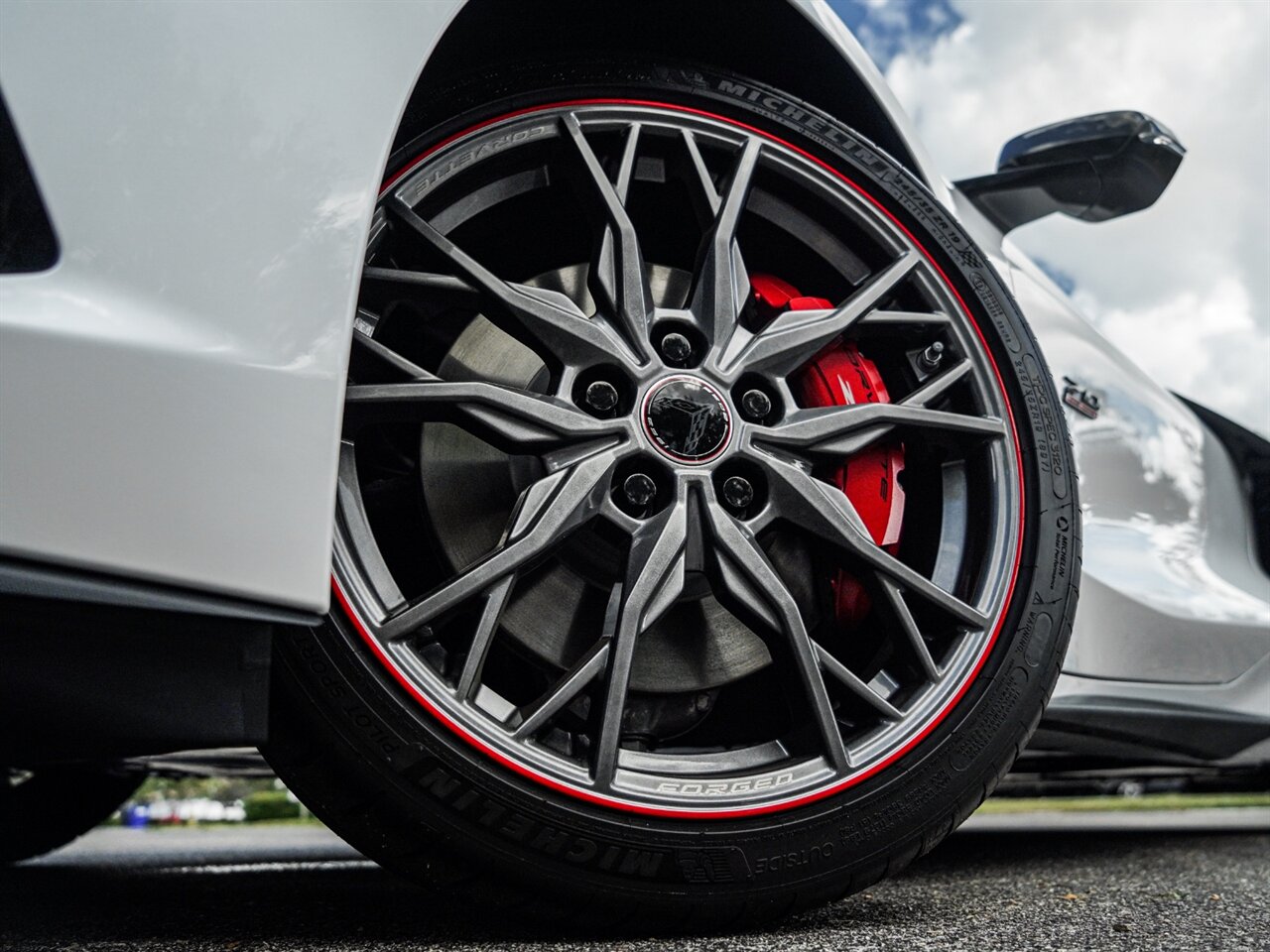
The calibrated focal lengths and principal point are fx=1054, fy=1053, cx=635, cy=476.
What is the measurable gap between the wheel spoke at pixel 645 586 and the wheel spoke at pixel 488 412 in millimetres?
119

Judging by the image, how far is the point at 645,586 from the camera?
121 centimetres

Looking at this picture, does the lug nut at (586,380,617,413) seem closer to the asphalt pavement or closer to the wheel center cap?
the wheel center cap

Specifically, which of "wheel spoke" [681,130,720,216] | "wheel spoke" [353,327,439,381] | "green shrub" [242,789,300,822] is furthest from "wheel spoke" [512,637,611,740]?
"green shrub" [242,789,300,822]

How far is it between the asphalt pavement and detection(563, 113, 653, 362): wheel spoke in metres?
0.68

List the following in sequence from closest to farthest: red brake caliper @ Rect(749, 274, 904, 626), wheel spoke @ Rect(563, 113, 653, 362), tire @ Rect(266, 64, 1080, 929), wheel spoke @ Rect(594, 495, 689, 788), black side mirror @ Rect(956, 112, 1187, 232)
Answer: tire @ Rect(266, 64, 1080, 929) < wheel spoke @ Rect(594, 495, 689, 788) < wheel spoke @ Rect(563, 113, 653, 362) < red brake caliper @ Rect(749, 274, 904, 626) < black side mirror @ Rect(956, 112, 1187, 232)

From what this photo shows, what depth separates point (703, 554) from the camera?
1.26 m

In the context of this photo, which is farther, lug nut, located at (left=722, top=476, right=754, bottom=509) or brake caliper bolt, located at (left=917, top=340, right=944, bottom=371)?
brake caliper bolt, located at (left=917, top=340, right=944, bottom=371)

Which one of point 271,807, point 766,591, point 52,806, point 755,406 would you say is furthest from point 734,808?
point 271,807

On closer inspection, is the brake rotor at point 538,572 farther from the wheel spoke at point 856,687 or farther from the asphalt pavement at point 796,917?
the asphalt pavement at point 796,917

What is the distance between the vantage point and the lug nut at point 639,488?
4.09 ft

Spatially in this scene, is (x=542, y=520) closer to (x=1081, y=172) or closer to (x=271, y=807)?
(x=1081, y=172)

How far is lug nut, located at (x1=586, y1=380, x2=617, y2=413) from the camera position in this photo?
1268mm

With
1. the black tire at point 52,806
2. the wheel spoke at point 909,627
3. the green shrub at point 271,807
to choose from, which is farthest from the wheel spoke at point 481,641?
the green shrub at point 271,807

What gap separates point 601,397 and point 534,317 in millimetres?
124
